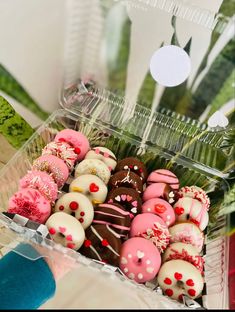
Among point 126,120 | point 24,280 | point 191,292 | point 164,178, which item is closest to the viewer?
point 24,280

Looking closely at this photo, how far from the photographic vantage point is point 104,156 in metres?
1.06

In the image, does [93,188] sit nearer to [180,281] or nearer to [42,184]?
[42,184]

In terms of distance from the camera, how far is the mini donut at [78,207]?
0.88 m

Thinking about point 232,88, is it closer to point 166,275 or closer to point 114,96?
point 114,96

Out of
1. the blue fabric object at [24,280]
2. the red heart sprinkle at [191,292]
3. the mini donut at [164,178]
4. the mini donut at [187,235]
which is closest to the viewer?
the blue fabric object at [24,280]

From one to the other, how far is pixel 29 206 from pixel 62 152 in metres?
0.19

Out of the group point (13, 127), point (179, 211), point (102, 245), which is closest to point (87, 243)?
point (102, 245)

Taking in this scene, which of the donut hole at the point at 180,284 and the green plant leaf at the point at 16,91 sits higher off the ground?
the green plant leaf at the point at 16,91

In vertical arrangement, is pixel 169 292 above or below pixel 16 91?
below

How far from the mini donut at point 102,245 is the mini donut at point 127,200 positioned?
84 millimetres

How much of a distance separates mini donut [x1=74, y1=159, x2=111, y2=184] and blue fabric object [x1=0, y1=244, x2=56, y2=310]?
26cm

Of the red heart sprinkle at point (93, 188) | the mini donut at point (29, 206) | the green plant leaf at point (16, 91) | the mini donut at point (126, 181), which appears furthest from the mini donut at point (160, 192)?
the green plant leaf at point (16, 91)

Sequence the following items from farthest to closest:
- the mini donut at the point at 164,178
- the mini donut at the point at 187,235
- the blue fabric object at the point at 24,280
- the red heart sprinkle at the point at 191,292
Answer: the mini donut at the point at 164,178 → the mini donut at the point at 187,235 → the red heart sprinkle at the point at 191,292 → the blue fabric object at the point at 24,280

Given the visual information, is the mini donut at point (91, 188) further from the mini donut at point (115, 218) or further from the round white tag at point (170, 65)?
the round white tag at point (170, 65)
